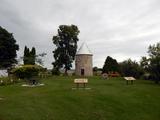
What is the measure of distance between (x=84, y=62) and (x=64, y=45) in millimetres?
6420

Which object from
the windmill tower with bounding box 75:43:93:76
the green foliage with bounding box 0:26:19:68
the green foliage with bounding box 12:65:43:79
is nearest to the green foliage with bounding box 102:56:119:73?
the windmill tower with bounding box 75:43:93:76

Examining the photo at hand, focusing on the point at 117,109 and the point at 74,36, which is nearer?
the point at 117,109

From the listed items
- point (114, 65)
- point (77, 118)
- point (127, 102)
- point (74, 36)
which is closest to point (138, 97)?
point (127, 102)

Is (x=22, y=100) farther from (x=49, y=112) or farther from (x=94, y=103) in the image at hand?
(x=94, y=103)

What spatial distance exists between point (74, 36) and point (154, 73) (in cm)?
2501

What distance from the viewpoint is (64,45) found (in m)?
62.1

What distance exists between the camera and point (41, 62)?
5409cm

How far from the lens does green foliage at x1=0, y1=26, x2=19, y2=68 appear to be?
64.2 m

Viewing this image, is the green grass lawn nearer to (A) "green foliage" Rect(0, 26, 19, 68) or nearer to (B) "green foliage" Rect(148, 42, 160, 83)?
(B) "green foliage" Rect(148, 42, 160, 83)

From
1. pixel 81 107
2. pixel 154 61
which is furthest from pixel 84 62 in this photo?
pixel 81 107

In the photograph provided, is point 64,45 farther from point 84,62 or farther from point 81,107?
point 81,107

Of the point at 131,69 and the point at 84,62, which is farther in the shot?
the point at 84,62

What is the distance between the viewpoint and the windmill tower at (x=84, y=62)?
210 feet

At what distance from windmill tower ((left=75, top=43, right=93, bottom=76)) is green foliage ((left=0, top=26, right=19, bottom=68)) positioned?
15267 millimetres
